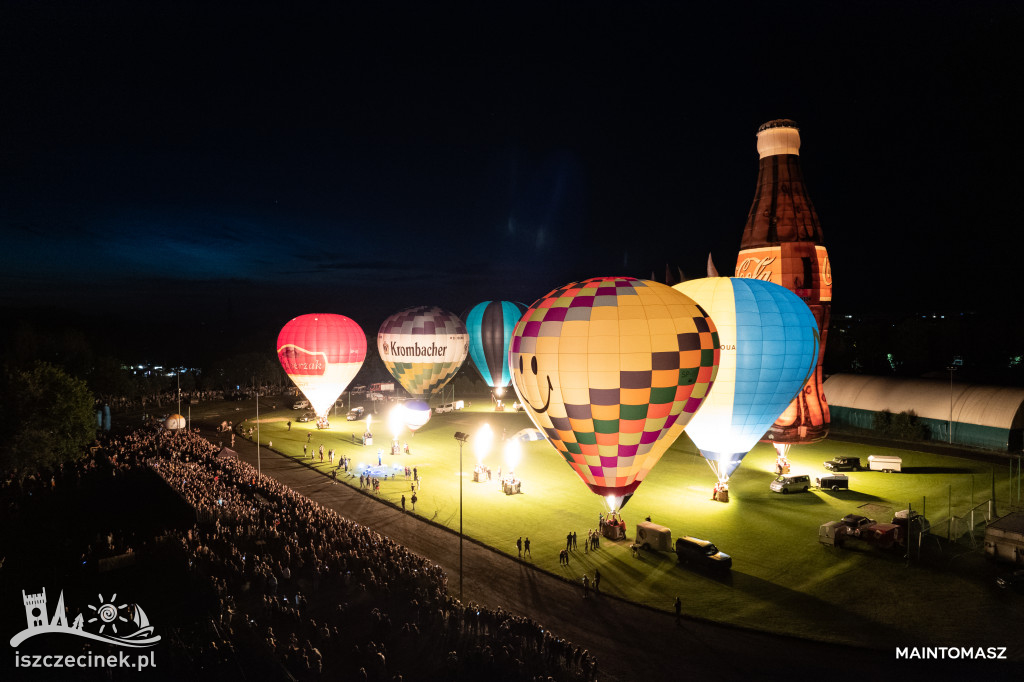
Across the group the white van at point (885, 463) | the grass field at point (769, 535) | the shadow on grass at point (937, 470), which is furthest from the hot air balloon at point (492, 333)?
the shadow on grass at point (937, 470)

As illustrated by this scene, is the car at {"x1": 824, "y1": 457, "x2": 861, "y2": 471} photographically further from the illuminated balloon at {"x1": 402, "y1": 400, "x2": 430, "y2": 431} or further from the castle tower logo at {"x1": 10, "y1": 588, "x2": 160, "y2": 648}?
the castle tower logo at {"x1": 10, "y1": 588, "x2": 160, "y2": 648}

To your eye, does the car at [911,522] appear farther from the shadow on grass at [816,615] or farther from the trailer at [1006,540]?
the shadow on grass at [816,615]

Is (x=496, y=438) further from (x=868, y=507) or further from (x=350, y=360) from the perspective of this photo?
(x=868, y=507)

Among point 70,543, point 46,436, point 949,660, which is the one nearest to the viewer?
point 949,660

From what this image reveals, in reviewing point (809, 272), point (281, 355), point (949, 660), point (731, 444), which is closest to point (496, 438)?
point (281, 355)

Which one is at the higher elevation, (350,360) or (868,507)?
(350,360)

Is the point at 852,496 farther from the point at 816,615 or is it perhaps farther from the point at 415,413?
the point at 415,413

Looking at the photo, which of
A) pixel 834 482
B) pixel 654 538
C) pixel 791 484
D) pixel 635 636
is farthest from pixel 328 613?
pixel 834 482
